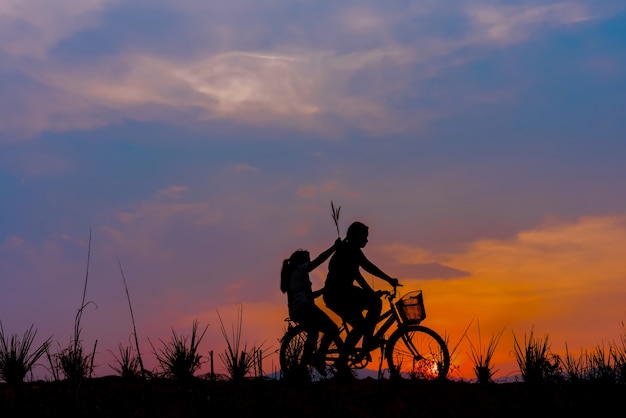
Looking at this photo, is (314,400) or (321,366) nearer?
(314,400)

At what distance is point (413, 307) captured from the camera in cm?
1149

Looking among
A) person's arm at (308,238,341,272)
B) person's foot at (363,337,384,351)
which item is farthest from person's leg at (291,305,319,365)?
person's foot at (363,337,384,351)

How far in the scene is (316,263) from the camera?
10.9 meters

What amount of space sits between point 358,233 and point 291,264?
1003mm

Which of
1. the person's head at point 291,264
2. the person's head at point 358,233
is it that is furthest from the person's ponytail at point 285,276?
the person's head at point 358,233

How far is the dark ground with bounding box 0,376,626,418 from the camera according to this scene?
8.70 meters

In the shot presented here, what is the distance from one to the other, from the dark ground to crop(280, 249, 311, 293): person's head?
1.37 metres

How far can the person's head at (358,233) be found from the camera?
11.0m

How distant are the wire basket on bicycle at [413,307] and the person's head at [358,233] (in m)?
1.13

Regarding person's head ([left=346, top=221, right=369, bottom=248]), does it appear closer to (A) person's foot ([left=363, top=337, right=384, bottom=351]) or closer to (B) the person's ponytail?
(B) the person's ponytail

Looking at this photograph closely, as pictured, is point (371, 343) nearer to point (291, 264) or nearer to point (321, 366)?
point (321, 366)

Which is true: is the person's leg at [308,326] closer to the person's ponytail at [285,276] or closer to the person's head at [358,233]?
the person's ponytail at [285,276]

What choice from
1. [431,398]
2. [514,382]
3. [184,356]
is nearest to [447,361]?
[514,382]

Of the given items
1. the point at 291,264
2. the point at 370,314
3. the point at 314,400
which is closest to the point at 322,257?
the point at 291,264
